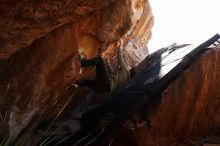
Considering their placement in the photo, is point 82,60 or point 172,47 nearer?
point 82,60

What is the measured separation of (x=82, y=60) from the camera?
7.08 m

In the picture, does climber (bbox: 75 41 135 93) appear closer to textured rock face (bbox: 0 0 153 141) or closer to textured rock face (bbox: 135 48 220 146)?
textured rock face (bbox: 0 0 153 141)

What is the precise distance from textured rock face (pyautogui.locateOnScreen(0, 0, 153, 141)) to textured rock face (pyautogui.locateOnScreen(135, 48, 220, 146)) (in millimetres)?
1837

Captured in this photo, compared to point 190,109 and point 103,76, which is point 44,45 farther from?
point 190,109

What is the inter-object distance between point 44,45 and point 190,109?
12.1ft

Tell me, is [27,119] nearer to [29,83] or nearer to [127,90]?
[29,83]

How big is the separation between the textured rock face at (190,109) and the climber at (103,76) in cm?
119

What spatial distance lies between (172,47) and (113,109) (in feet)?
12.4

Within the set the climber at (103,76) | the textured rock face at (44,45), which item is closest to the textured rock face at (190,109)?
the climber at (103,76)

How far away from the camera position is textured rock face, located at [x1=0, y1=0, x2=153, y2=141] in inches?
202

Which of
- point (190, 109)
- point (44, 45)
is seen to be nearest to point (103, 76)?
point (44, 45)

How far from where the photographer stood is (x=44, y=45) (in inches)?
251

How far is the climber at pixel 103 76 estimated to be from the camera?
7.11 metres

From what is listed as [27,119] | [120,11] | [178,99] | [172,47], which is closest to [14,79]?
[27,119]
